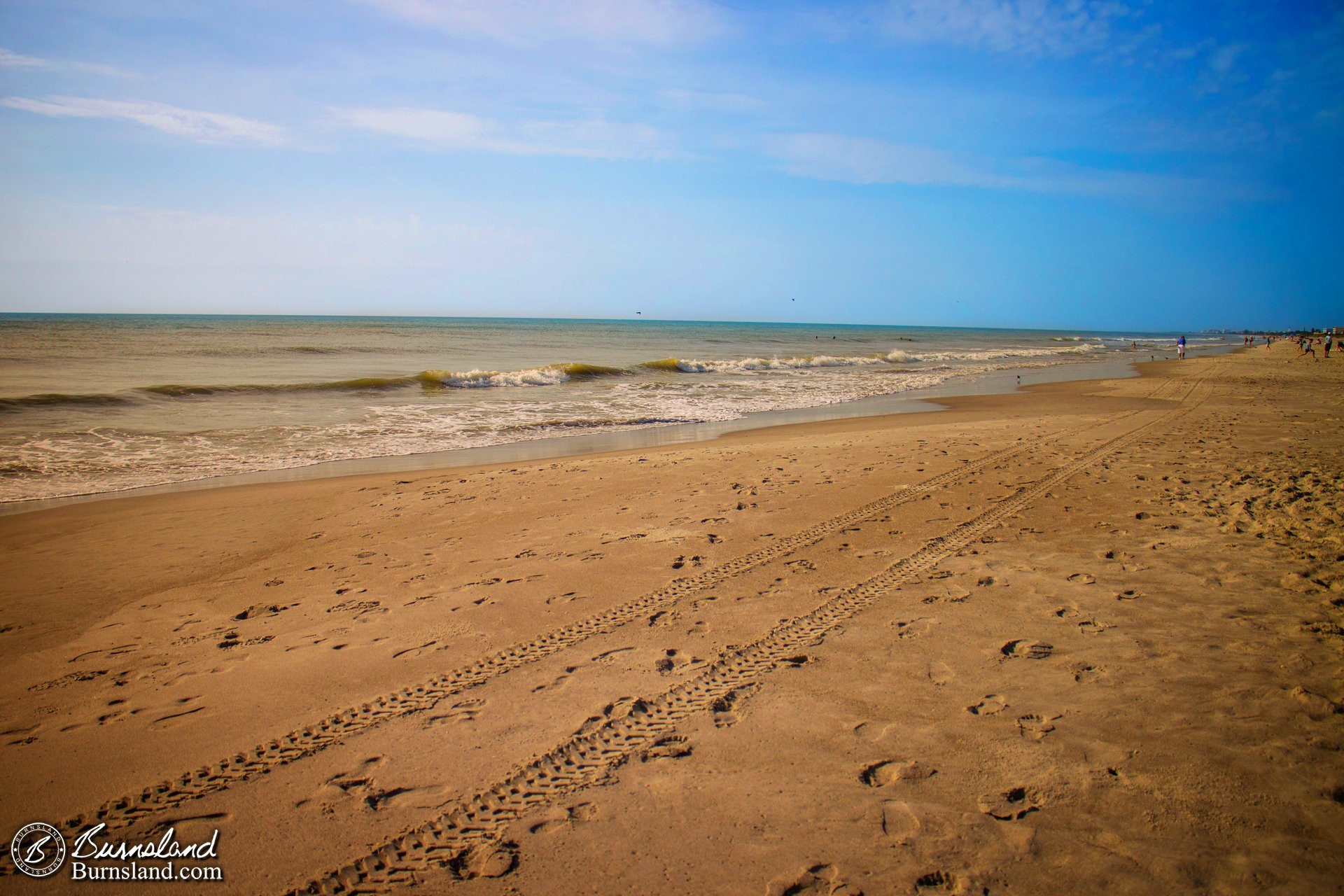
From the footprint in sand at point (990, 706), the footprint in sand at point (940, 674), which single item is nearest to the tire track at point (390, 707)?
the footprint in sand at point (940, 674)

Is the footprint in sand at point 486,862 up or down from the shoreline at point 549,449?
down

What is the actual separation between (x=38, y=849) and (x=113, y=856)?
0.34 m

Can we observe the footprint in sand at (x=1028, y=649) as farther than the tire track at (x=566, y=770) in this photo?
Yes

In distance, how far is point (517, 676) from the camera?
3730 mm

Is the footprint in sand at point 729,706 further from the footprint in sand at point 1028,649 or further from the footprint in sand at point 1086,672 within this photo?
the footprint in sand at point 1086,672

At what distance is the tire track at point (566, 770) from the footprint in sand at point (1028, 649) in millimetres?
976

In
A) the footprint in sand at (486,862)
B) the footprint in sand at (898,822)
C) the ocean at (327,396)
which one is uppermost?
the ocean at (327,396)

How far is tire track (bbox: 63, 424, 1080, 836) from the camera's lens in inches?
111

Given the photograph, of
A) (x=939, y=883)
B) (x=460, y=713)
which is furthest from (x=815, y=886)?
(x=460, y=713)

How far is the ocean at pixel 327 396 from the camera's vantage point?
1109cm

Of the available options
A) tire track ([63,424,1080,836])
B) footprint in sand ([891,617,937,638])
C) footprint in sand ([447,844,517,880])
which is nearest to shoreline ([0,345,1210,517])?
tire track ([63,424,1080,836])

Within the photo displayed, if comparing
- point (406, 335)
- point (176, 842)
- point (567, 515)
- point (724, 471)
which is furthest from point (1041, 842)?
point (406, 335)

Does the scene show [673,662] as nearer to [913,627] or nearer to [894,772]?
[894,772]

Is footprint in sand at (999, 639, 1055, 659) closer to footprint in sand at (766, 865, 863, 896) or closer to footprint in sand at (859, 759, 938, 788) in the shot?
footprint in sand at (859, 759, 938, 788)
